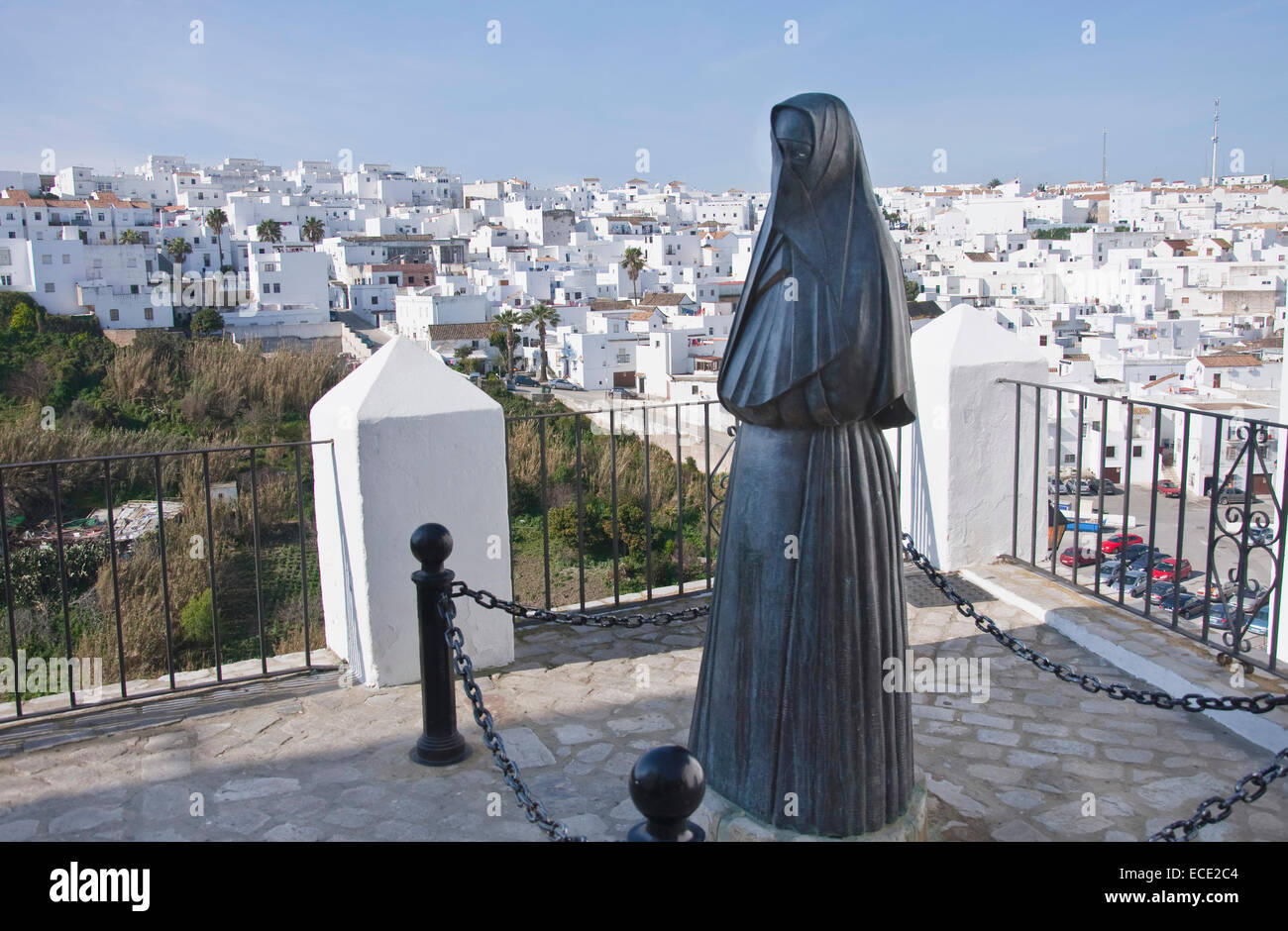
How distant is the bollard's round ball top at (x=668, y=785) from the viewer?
181cm

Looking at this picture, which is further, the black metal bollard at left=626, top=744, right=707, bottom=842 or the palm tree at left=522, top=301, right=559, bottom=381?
the palm tree at left=522, top=301, right=559, bottom=381

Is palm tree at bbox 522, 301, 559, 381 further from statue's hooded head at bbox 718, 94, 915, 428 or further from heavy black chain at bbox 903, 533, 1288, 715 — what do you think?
statue's hooded head at bbox 718, 94, 915, 428

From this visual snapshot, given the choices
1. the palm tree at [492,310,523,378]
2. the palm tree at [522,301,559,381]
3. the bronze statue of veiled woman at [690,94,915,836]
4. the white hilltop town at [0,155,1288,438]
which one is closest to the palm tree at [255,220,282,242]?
the white hilltop town at [0,155,1288,438]

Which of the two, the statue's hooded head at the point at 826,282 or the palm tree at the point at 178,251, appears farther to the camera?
the palm tree at the point at 178,251

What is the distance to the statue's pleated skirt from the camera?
2604 millimetres

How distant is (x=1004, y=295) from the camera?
7962cm

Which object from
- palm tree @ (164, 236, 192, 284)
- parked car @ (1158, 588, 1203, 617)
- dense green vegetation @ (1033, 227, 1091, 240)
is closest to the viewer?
parked car @ (1158, 588, 1203, 617)

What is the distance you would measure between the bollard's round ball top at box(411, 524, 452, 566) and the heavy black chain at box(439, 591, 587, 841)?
138 millimetres

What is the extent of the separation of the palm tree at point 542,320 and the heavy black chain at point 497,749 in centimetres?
5001

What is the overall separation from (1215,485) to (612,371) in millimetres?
47722

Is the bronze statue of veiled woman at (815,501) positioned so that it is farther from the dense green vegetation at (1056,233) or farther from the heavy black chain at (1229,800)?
the dense green vegetation at (1056,233)

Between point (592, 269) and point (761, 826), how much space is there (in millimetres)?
78551

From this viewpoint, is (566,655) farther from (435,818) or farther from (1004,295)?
(1004,295)

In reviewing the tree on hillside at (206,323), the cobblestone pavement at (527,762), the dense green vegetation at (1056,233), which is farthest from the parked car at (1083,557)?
the dense green vegetation at (1056,233)
